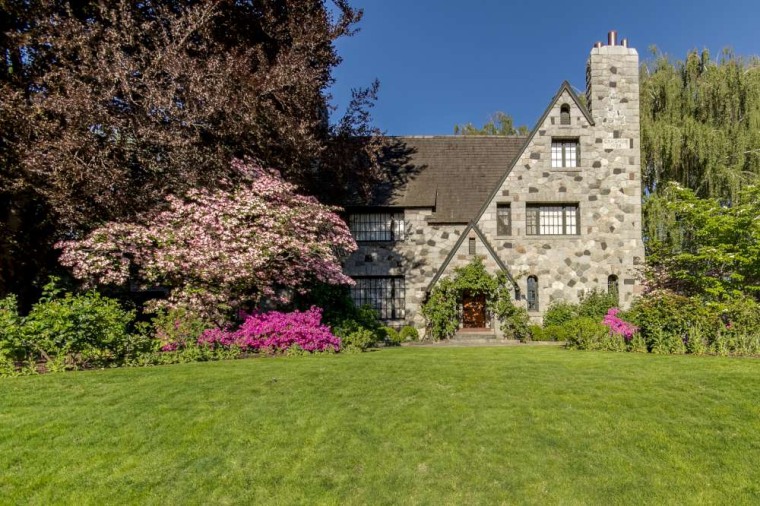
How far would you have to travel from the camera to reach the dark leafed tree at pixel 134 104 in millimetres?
9930

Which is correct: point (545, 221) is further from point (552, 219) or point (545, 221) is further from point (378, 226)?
point (378, 226)

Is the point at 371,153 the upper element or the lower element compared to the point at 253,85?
lower

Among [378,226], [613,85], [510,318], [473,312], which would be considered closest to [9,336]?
[378,226]

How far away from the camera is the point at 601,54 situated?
1853 cm

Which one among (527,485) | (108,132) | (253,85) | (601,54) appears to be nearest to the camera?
(527,485)

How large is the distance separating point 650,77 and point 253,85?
20.2 m

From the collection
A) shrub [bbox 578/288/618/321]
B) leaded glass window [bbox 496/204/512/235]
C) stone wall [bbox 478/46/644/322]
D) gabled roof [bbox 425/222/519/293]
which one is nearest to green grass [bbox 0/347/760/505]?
shrub [bbox 578/288/618/321]

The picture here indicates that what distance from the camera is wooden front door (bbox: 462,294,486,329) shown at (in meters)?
18.3

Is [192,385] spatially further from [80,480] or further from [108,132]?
[108,132]

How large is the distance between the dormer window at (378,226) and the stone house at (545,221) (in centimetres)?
4

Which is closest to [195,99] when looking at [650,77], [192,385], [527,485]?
[192,385]

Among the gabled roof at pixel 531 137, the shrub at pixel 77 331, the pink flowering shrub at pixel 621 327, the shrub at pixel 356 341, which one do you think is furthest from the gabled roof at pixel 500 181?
the shrub at pixel 77 331

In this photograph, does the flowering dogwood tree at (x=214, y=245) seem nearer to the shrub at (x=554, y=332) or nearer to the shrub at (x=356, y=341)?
the shrub at (x=356, y=341)

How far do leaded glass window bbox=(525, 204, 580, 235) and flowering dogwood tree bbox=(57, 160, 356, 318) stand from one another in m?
9.61
